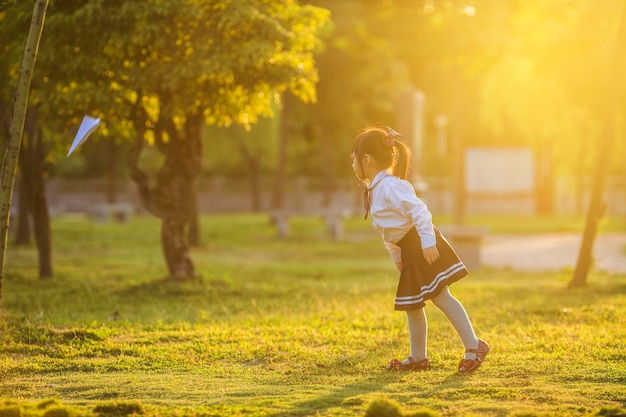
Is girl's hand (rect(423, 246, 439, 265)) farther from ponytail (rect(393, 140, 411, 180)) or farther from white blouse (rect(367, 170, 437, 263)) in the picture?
ponytail (rect(393, 140, 411, 180))

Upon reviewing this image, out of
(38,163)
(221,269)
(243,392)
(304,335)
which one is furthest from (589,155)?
(243,392)

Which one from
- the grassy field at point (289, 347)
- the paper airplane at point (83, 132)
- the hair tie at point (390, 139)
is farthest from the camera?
the paper airplane at point (83, 132)

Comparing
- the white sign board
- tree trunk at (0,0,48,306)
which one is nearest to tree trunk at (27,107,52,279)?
tree trunk at (0,0,48,306)

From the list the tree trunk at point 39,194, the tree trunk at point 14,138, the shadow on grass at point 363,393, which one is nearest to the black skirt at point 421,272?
the shadow on grass at point 363,393

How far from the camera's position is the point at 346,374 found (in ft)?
20.4

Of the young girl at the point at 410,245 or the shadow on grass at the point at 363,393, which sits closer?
the shadow on grass at the point at 363,393

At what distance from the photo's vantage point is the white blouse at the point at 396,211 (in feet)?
19.7

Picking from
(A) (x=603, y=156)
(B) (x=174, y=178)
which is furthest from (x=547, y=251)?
(B) (x=174, y=178)

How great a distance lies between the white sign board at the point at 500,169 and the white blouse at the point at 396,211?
1320 inches

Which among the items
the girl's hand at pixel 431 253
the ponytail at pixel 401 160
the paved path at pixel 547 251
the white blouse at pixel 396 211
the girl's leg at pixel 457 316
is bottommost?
the paved path at pixel 547 251

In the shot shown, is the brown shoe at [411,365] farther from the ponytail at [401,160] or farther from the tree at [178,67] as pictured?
the tree at [178,67]

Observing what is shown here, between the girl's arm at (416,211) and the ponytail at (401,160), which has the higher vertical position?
the ponytail at (401,160)

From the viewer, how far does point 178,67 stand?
10500mm

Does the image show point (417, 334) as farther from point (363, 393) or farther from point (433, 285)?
point (363, 393)
